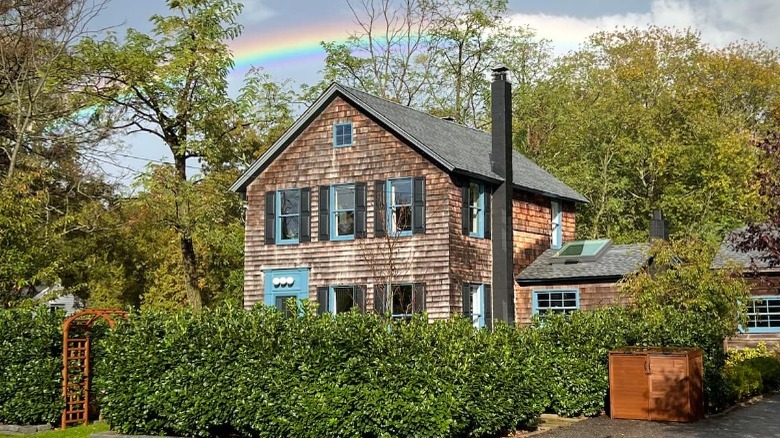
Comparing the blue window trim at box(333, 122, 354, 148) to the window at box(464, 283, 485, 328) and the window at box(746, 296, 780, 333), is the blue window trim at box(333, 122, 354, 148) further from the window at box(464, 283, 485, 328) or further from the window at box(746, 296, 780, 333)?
the window at box(746, 296, 780, 333)

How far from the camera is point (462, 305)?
83.8 ft

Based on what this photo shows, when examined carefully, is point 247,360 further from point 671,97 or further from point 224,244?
point 671,97

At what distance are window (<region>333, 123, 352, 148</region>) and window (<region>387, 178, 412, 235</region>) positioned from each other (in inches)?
83.4

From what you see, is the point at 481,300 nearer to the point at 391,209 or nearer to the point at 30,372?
the point at 391,209

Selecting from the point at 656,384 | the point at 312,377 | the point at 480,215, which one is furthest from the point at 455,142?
the point at 312,377

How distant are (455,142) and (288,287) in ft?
23.3

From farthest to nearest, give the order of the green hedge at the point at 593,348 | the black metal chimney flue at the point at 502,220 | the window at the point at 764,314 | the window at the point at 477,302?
the window at the point at 764,314
the black metal chimney flue at the point at 502,220
the window at the point at 477,302
the green hedge at the point at 593,348

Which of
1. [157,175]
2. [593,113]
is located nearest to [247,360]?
[157,175]

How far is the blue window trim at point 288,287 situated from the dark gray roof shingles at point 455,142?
546cm

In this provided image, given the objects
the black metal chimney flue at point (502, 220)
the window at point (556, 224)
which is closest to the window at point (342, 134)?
the black metal chimney flue at point (502, 220)

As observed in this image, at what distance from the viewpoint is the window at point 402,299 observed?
2557 centimetres

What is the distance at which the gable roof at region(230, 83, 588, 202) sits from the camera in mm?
25844

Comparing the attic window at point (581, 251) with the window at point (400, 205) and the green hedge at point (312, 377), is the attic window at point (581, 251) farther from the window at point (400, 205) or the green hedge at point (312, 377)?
the green hedge at point (312, 377)

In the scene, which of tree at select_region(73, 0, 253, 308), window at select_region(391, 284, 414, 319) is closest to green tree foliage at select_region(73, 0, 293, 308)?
tree at select_region(73, 0, 253, 308)
